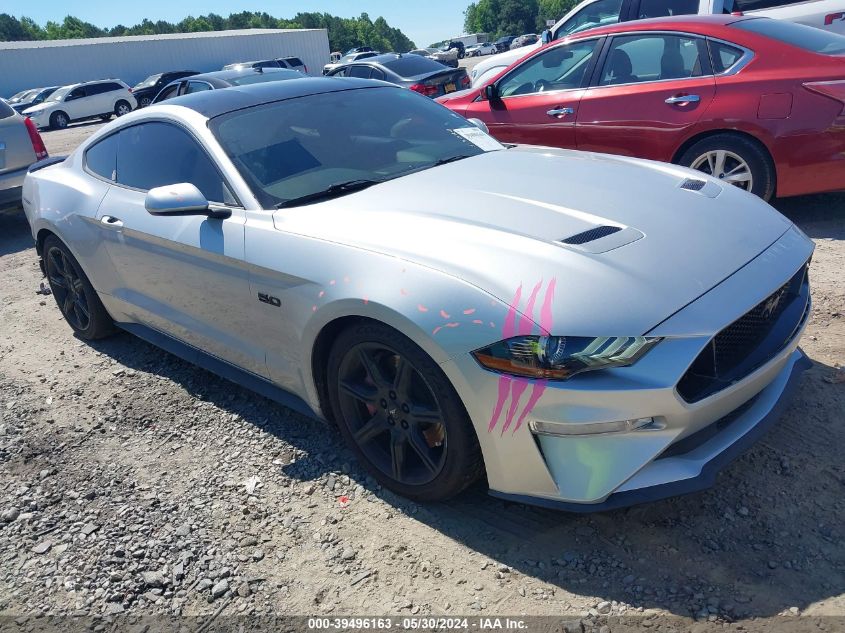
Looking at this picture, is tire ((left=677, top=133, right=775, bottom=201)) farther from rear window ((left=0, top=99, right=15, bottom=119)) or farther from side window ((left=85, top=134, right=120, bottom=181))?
rear window ((left=0, top=99, right=15, bottom=119))

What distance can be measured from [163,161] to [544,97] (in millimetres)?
3594

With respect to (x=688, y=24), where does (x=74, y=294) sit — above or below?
below

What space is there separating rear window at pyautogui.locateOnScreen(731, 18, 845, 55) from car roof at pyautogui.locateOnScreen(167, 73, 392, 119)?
312 centimetres

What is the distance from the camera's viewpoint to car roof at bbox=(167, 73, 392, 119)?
11.6 ft

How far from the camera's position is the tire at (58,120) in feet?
88.7

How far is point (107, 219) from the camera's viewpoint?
3863mm

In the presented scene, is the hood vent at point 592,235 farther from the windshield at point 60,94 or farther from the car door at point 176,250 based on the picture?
the windshield at point 60,94

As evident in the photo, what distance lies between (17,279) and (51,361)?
238cm

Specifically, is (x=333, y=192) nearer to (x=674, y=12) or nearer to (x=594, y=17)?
(x=674, y=12)

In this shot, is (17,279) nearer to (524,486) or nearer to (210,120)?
(210,120)

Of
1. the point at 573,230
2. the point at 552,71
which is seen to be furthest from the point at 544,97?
the point at 573,230

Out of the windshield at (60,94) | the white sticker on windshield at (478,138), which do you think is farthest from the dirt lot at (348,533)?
the windshield at (60,94)

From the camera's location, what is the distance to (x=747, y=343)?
7.90ft

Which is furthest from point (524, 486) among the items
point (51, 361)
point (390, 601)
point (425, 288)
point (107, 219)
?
point (51, 361)
